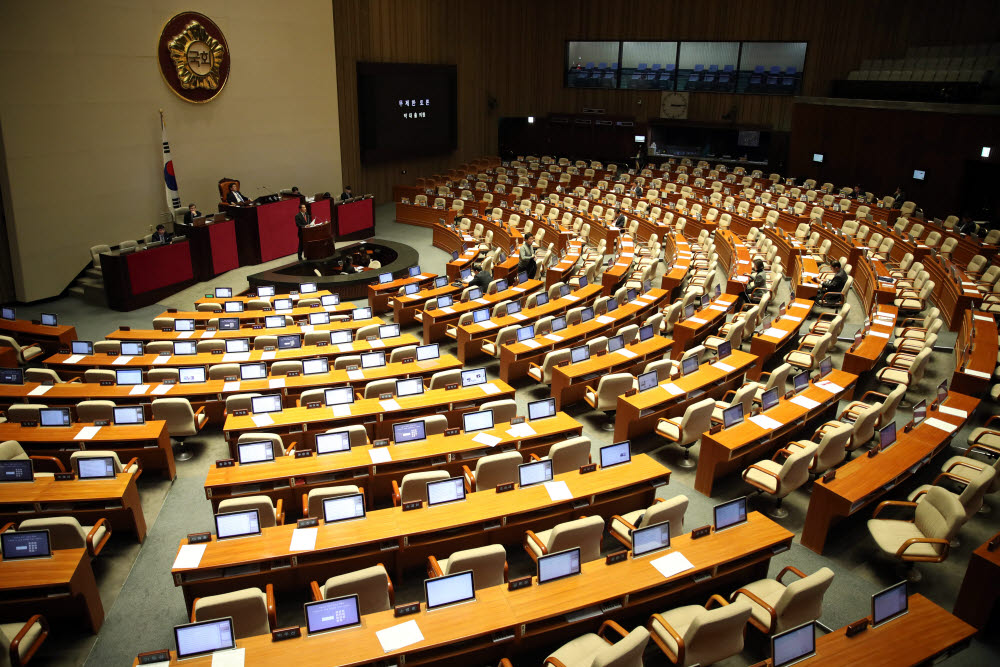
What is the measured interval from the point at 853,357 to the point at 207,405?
8704 millimetres

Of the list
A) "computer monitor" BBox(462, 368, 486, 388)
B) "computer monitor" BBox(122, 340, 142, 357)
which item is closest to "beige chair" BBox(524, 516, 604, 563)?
"computer monitor" BBox(462, 368, 486, 388)

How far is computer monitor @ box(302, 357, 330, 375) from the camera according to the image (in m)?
9.12

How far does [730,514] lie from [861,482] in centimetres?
160

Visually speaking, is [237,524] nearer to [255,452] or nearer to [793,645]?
[255,452]

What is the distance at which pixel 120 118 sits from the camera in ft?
50.1

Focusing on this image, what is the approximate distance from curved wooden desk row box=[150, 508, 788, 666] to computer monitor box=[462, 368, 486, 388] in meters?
3.85

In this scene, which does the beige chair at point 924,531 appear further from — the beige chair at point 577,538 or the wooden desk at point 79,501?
the wooden desk at point 79,501

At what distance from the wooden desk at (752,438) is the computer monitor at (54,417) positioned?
23.4 ft

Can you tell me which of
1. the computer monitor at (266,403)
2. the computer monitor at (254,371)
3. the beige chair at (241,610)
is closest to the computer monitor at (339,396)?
the computer monitor at (266,403)

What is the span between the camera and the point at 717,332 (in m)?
11.5

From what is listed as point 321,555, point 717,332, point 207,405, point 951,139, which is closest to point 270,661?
point 321,555

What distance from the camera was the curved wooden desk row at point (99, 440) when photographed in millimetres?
7264

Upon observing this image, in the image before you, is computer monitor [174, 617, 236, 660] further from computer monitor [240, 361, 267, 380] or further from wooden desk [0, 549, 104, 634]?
computer monitor [240, 361, 267, 380]

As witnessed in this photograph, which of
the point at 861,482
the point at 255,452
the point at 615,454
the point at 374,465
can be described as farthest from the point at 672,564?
the point at 255,452
